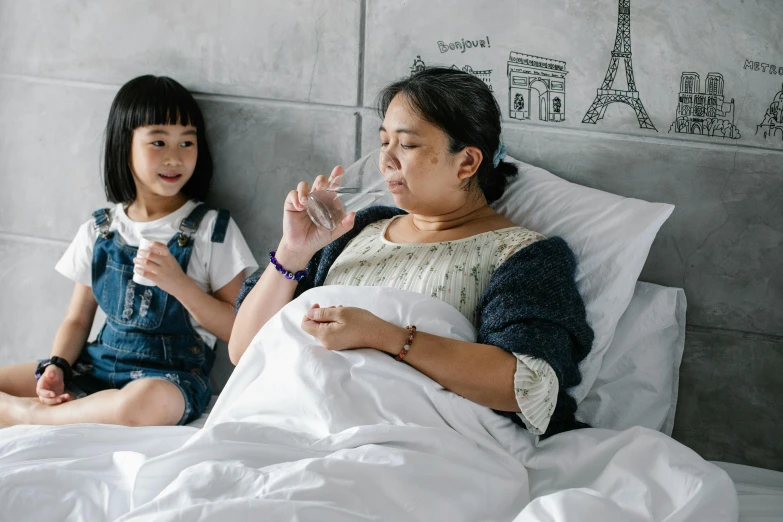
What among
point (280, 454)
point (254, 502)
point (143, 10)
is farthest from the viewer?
point (143, 10)

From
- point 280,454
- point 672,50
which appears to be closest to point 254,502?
point 280,454

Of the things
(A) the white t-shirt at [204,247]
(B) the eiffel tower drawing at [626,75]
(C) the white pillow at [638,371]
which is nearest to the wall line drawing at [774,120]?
(B) the eiffel tower drawing at [626,75]

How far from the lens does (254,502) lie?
3.81ft

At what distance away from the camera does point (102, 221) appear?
2.23 metres

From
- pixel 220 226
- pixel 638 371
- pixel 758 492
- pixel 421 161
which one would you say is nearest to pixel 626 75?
pixel 421 161

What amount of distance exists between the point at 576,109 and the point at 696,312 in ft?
1.80

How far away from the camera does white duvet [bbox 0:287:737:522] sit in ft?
4.00

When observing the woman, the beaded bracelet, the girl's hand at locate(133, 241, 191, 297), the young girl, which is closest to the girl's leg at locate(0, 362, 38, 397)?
the young girl

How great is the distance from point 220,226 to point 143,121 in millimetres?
333

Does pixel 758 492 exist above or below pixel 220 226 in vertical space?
below

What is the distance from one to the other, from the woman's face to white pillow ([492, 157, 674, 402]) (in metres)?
0.23

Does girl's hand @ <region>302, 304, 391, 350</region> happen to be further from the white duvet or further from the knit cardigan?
the knit cardigan

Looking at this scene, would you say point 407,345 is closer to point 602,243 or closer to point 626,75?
point 602,243

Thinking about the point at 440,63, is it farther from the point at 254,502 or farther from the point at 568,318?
the point at 254,502
